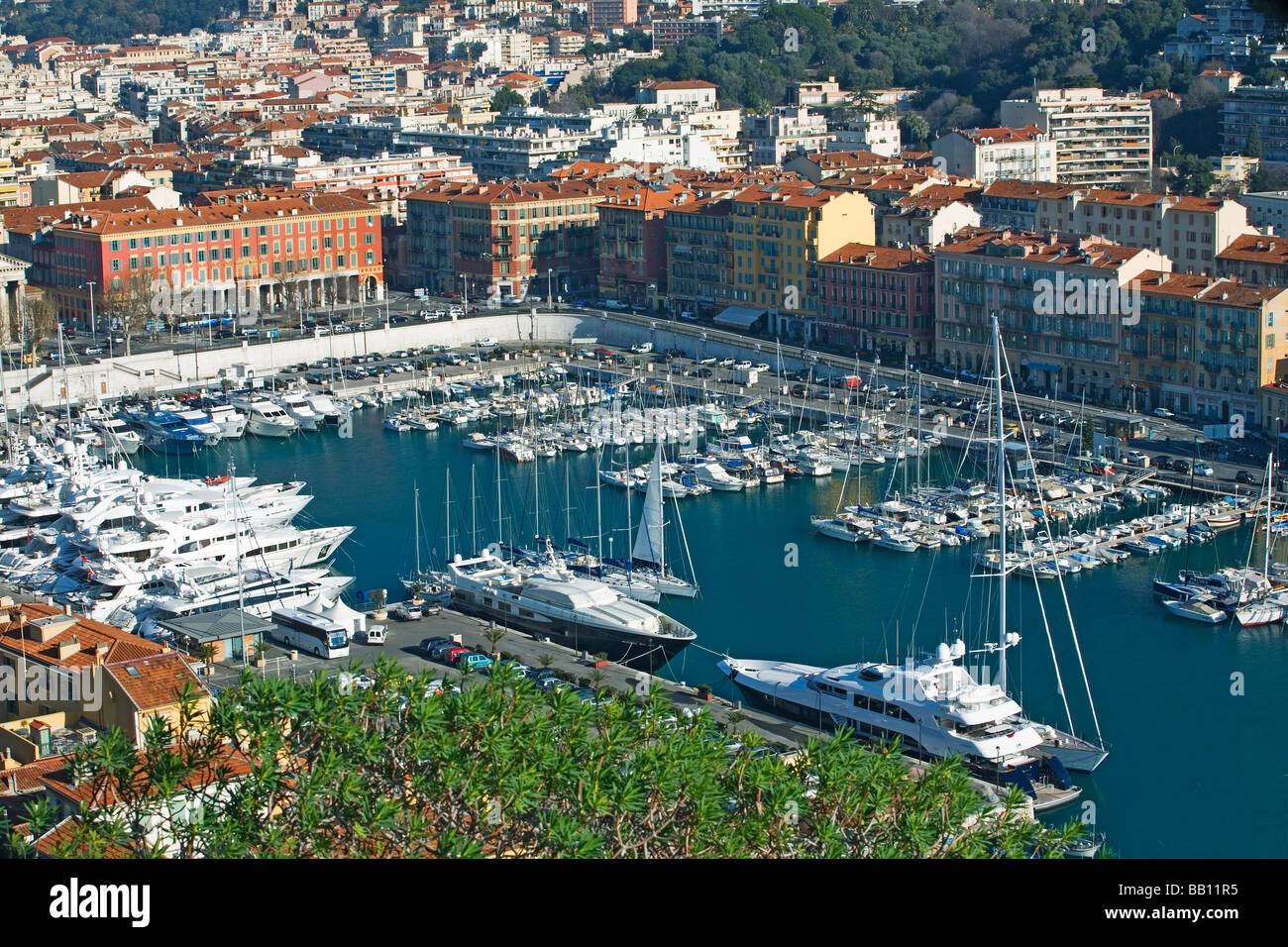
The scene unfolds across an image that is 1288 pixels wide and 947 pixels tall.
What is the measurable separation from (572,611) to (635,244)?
15834 mm

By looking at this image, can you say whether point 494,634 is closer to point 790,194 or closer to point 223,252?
point 790,194

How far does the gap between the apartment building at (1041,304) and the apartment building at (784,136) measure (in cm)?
1422

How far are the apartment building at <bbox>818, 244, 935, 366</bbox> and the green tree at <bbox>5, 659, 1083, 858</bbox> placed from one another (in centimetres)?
1745

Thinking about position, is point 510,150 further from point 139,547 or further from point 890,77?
point 139,547

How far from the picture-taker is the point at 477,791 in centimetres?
707

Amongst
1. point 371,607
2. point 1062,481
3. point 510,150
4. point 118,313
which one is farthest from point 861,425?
point 510,150

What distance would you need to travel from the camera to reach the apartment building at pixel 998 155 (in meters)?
34.2

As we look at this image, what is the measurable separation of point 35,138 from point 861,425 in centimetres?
2801

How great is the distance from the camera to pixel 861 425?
2164 cm

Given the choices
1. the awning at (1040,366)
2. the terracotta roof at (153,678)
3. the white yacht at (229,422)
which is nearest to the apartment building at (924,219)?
the awning at (1040,366)

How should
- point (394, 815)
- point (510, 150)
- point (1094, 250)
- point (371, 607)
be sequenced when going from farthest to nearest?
point (510, 150)
point (1094, 250)
point (371, 607)
point (394, 815)

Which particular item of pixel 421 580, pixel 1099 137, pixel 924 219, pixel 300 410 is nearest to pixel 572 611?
pixel 421 580
